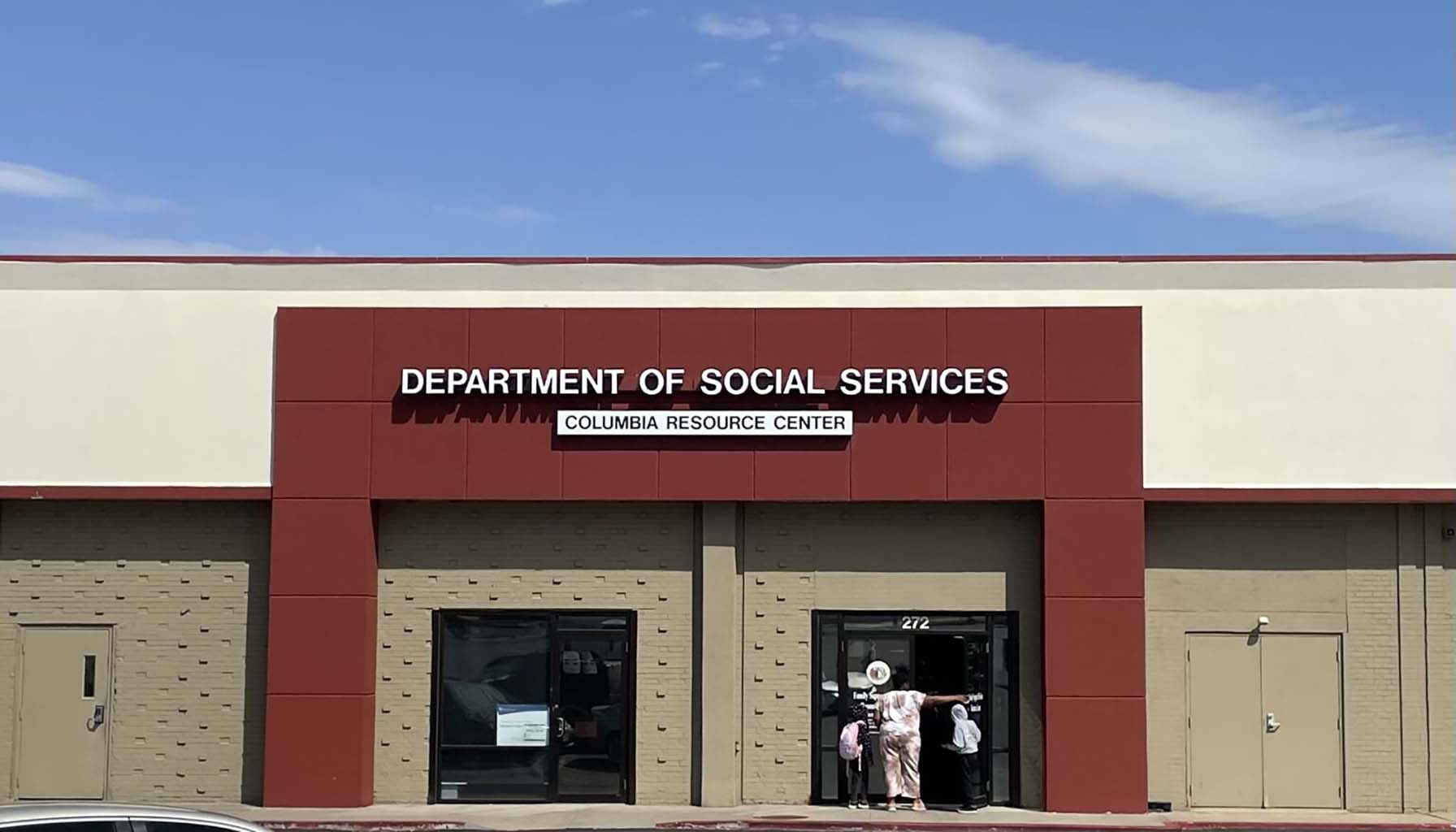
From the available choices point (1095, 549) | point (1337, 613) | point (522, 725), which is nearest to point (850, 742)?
point (1095, 549)

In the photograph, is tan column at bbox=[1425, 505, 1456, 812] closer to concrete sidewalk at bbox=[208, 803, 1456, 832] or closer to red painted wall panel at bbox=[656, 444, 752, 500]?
concrete sidewalk at bbox=[208, 803, 1456, 832]

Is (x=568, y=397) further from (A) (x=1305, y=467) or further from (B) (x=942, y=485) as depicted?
(A) (x=1305, y=467)

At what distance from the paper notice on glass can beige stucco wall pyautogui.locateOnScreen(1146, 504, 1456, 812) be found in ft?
26.3

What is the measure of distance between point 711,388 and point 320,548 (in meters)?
5.57

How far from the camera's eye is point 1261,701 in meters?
21.6

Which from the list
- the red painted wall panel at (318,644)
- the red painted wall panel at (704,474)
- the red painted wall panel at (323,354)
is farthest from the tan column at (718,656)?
the red painted wall panel at (323,354)

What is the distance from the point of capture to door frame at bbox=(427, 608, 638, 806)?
21.8 m

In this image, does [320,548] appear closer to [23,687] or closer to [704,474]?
[23,687]

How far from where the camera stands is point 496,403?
71.6ft

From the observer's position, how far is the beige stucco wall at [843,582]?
21656mm

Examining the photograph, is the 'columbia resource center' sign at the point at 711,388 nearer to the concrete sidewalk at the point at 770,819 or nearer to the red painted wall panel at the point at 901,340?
the red painted wall panel at the point at 901,340

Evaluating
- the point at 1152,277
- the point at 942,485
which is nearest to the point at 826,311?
the point at 942,485

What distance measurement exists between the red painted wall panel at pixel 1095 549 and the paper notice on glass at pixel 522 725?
6.87 m

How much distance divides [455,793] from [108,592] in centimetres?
543
